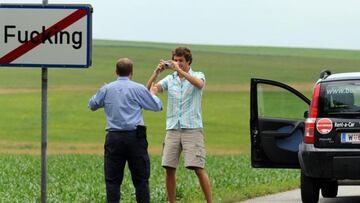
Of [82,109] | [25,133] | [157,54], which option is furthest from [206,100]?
[157,54]

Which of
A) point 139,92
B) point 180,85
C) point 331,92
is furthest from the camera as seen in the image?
point 331,92

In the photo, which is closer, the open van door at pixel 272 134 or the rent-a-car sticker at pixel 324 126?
the rent-a-car sticker at pixel 324 126

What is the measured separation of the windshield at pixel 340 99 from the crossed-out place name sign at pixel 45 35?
3650 millimetres

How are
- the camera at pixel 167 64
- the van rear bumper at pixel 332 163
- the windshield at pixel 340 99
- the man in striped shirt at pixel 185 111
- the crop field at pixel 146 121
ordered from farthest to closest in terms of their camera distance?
1. the crop field at pixel 146 121
2. the windshield at pixel 340 99
3. the van rear bumper at pixel 332 163
4. the man in striped shirt at pixel 185 111
5. the camera at pixel 167 64

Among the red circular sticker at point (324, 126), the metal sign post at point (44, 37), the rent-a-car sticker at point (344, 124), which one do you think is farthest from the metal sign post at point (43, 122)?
the rent-a-car sticker at point (344, 124)

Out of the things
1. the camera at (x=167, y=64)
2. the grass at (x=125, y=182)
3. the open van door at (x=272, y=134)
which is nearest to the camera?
the camera at (x=167, y=64)

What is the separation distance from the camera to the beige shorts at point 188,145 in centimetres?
1130

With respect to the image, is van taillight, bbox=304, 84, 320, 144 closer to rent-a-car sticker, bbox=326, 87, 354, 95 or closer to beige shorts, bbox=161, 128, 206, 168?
rent-a-car sticker, bbox=326, 87, 354, 95

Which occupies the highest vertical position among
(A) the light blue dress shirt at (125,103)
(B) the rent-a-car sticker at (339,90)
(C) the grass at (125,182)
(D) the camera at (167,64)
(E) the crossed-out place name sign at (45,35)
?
(E) the crossed-out place name sign at (45,35)

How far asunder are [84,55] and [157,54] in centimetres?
8817

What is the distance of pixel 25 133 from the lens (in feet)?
155

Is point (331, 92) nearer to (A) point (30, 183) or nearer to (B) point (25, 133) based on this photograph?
(A) point (30, 183)

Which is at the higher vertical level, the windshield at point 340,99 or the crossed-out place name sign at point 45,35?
the crossed-out place name sign at point 45,35

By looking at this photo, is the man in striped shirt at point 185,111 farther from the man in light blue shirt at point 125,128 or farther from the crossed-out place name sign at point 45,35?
the crossed-out place name sign at point 45,35
